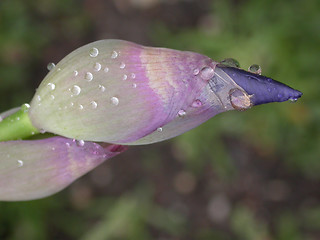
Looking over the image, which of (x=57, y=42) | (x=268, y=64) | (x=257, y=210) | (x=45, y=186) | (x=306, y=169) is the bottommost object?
(x=45, y=186)

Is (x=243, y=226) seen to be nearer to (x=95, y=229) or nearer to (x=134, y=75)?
(x=95, y=229)

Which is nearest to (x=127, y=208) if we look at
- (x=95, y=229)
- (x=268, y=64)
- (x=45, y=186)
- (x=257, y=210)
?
(x=95, y=229)

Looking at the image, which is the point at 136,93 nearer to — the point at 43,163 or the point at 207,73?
the point at 207,73

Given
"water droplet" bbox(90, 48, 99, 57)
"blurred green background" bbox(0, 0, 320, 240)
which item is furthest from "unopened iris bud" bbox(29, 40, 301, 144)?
"blurred green background" bbox(0, 0, 320, 240)

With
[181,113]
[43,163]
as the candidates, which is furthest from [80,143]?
[181,113]

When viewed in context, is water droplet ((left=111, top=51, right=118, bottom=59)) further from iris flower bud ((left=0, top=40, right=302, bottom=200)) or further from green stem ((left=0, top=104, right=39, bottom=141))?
green stem ((left=0, top=104, right=39, bottom=141))

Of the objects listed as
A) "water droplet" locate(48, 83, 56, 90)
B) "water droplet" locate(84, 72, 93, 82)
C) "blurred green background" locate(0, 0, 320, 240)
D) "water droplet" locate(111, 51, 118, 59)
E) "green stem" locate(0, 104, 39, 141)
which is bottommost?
"green stem" locate(0, 104, 39, 141)

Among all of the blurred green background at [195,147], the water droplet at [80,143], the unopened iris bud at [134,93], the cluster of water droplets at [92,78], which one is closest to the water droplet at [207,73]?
the unopened iris bud at [134,93]
